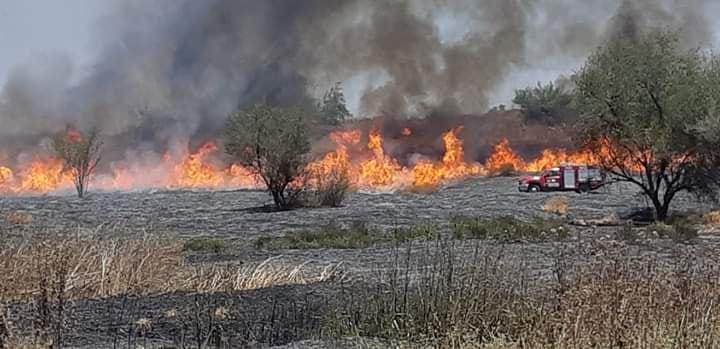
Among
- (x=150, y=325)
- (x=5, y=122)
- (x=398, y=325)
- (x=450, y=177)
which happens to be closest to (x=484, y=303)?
(x=398, y=325)

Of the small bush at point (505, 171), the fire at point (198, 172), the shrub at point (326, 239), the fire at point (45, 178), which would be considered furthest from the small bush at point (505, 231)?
the fire at point (45, 178)

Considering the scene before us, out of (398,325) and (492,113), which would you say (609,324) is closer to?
(398,325)

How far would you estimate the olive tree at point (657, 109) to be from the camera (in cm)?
2920

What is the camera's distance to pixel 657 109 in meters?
29.8

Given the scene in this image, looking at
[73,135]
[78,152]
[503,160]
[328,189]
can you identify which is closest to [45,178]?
[73,135]

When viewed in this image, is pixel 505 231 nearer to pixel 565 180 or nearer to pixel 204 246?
pixel 204 246

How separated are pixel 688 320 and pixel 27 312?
6.12 metres

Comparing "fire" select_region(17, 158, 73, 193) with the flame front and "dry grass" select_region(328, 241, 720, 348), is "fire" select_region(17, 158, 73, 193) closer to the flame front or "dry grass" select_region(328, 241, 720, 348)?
the flame front

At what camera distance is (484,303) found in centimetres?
821

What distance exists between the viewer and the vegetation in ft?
207

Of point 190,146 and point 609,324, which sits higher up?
point 190,146

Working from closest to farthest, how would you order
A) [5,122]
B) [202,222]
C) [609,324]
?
[609,324] → [202,222] → [5,122]

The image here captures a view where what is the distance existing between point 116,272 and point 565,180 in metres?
33.2

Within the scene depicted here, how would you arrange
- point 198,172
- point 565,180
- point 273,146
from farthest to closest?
point 198,172 < point 565,180 < point 273,146
